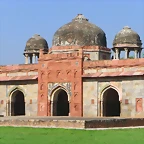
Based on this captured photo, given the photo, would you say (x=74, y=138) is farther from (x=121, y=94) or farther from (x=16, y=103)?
(x=16, y=103)

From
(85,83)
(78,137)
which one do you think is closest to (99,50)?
(85,83)

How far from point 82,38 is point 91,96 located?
156 inches

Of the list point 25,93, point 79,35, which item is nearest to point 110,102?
point 79,35

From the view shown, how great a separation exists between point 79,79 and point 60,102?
2.78 m

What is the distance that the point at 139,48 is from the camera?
2322cm

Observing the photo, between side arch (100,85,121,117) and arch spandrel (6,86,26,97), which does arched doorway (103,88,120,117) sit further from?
arch spandrel (6,86,26,97)

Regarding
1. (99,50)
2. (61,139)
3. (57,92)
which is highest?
(99,50)

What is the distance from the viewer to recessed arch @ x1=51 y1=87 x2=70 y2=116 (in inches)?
863

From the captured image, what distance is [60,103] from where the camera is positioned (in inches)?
909

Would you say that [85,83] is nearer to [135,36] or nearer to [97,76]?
[97,76]

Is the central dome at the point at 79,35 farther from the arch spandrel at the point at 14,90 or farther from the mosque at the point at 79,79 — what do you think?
the arch spandrel at the point at 14,90

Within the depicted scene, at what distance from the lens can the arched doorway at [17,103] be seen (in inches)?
928

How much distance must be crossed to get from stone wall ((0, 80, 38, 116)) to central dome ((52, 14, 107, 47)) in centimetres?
276

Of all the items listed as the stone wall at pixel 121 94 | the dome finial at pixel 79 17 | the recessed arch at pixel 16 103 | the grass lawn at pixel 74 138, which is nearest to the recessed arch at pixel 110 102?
the stone wall at pixel 121 94
